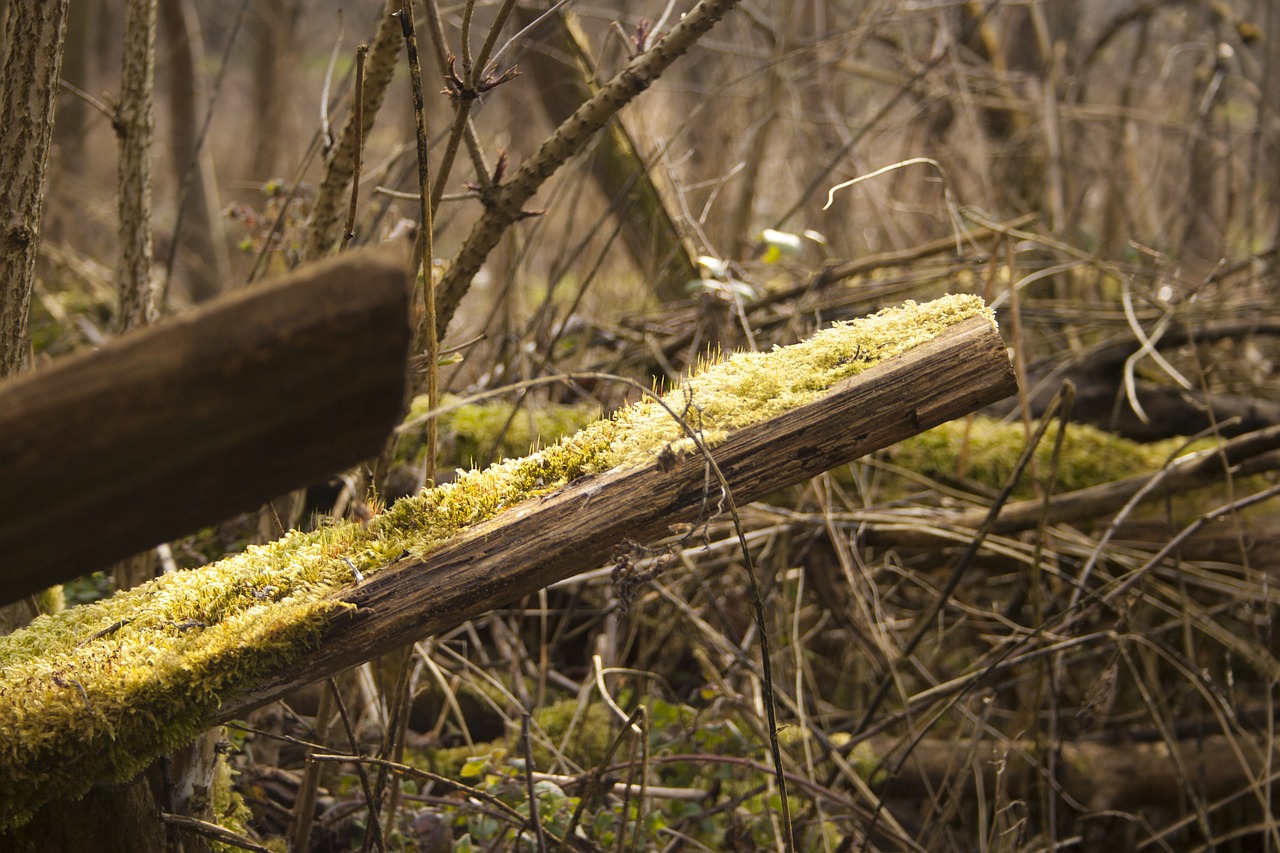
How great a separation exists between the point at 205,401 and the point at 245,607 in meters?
0.65

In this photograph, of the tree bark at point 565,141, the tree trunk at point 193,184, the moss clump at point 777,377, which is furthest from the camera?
the tree trunk at point 193,184

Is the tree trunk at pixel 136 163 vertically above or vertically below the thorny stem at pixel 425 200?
above

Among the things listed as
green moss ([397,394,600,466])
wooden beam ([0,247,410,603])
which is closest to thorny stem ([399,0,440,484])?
wooden beam ([0,247,410,603])

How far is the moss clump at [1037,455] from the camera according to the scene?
3.30 metres

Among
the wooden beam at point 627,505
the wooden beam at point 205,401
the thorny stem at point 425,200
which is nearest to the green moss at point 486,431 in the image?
the thorny stem at point 425,200

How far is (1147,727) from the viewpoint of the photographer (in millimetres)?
3143

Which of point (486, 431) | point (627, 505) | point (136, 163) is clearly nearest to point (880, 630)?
point (627, 505)

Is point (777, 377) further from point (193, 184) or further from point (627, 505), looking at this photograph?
point (193, 184)

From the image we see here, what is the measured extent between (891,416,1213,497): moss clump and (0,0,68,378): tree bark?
287 centimetres

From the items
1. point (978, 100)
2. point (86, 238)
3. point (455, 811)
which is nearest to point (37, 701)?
point (455, 811)

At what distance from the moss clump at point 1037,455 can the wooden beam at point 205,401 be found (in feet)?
8.98

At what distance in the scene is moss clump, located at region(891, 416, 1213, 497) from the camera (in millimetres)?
3297

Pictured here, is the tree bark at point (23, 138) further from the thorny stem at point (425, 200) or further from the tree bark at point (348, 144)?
the thorny stem at point (425, 200)

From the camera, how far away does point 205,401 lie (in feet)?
3.01
